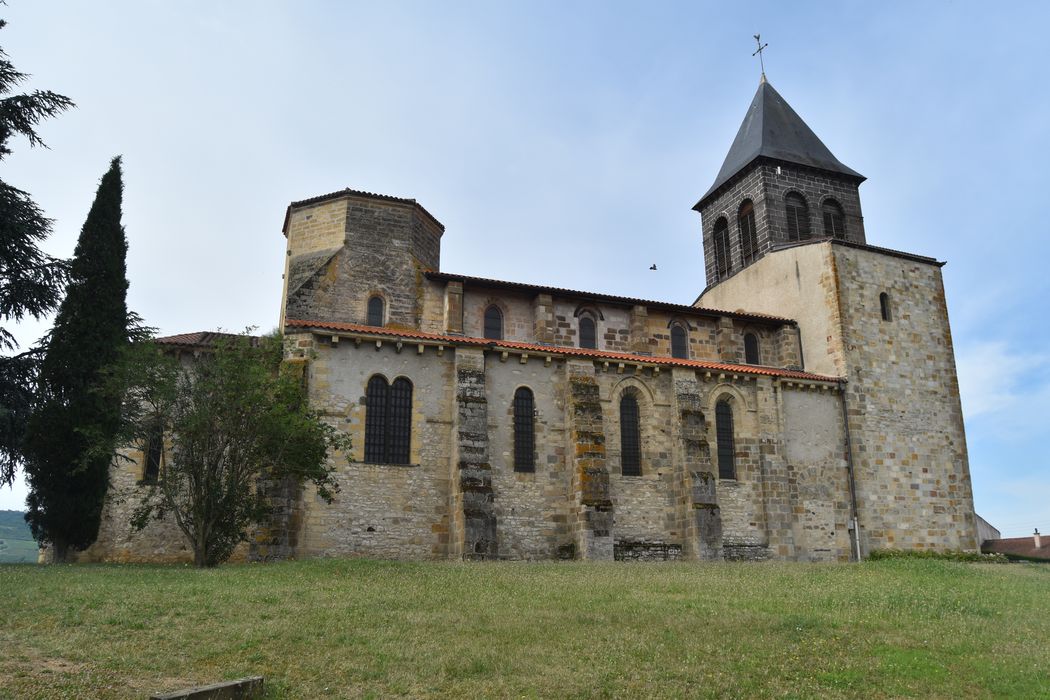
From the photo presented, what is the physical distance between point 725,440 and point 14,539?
10364cm

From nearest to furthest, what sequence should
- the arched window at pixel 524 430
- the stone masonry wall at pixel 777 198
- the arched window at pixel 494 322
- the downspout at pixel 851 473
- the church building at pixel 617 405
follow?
the church building at pixel 617 405, the arched window at pixel 524 430, the downspout at pixel 851 473, the arched window at pixel 494 322, the stone masonry wall at pixel 777 198

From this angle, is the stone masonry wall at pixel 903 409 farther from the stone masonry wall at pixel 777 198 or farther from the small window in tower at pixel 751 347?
the stone masonry wall at pixel 777 198

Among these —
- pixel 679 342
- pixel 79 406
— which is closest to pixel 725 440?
pixel 679 342

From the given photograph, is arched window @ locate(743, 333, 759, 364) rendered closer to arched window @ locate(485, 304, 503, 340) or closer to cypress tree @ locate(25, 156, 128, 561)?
arched window @ locate(485, 304, 503, 340)

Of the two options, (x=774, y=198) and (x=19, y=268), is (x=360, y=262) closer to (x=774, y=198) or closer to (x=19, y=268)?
(x=19, y=268)

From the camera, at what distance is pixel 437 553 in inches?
846

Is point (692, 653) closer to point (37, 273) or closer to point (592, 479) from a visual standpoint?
point (592, 479)

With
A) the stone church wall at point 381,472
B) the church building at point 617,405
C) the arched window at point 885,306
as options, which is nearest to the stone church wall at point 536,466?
the church building at point 617,405

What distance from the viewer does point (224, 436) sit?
18.5 m

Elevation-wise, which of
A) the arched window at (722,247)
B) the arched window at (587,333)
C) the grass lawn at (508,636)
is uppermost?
the arched window at (722,247)

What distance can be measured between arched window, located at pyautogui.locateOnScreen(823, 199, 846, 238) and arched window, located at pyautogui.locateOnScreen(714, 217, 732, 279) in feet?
14.5

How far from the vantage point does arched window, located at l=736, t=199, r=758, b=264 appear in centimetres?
3459

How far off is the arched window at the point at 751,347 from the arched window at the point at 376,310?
14.4 m

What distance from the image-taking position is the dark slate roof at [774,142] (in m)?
35.1
